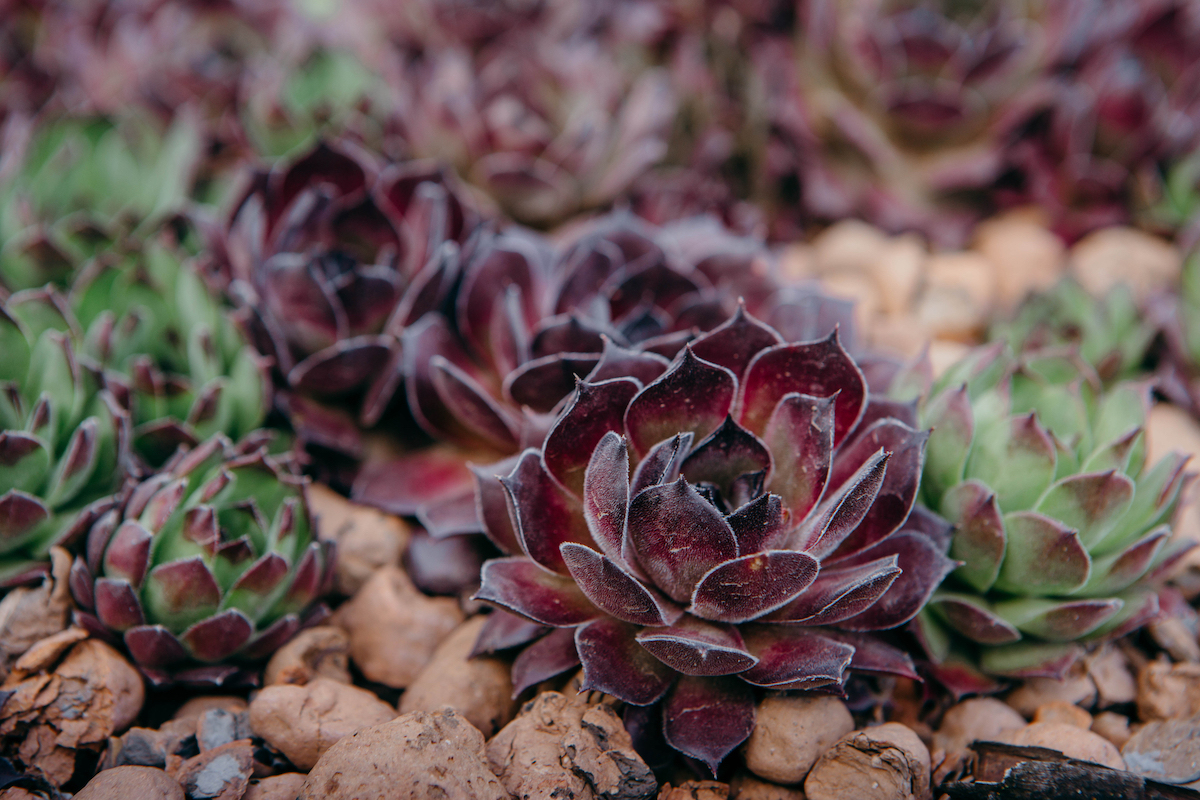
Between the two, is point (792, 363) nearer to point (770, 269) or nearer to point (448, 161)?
point (770, 269)

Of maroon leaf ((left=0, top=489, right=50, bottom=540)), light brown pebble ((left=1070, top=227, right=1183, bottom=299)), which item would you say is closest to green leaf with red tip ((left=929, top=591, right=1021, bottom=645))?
light brown pebble ((left=1070, top=227, right=1183, bottom=299))

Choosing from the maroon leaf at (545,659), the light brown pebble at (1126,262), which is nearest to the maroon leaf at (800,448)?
the maroon leaf at (545,659)

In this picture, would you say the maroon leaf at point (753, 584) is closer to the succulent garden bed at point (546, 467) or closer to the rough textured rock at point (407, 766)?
the succulent garden bed at point (546, 467)

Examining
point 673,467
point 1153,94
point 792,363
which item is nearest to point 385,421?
point 673,467

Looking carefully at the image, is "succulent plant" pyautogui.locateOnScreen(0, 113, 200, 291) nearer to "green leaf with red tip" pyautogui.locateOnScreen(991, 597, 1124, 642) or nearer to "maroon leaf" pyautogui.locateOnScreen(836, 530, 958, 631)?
"maroon leaf" pyautogui.locateOnScreen(836, 530, 958, 631)

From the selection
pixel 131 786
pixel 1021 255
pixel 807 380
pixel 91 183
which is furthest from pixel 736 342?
pixel 91 183

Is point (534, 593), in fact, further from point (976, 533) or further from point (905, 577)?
point (976, 533)

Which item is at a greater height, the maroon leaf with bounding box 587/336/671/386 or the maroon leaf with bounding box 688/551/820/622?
the maroon leaf with bounding box 587/336/671/386

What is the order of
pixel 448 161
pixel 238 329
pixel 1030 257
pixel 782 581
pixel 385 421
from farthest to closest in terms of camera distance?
pixel 1030 257, pixel 448 161, pixel 385 421, pixel 238 329, pixel 782 581
